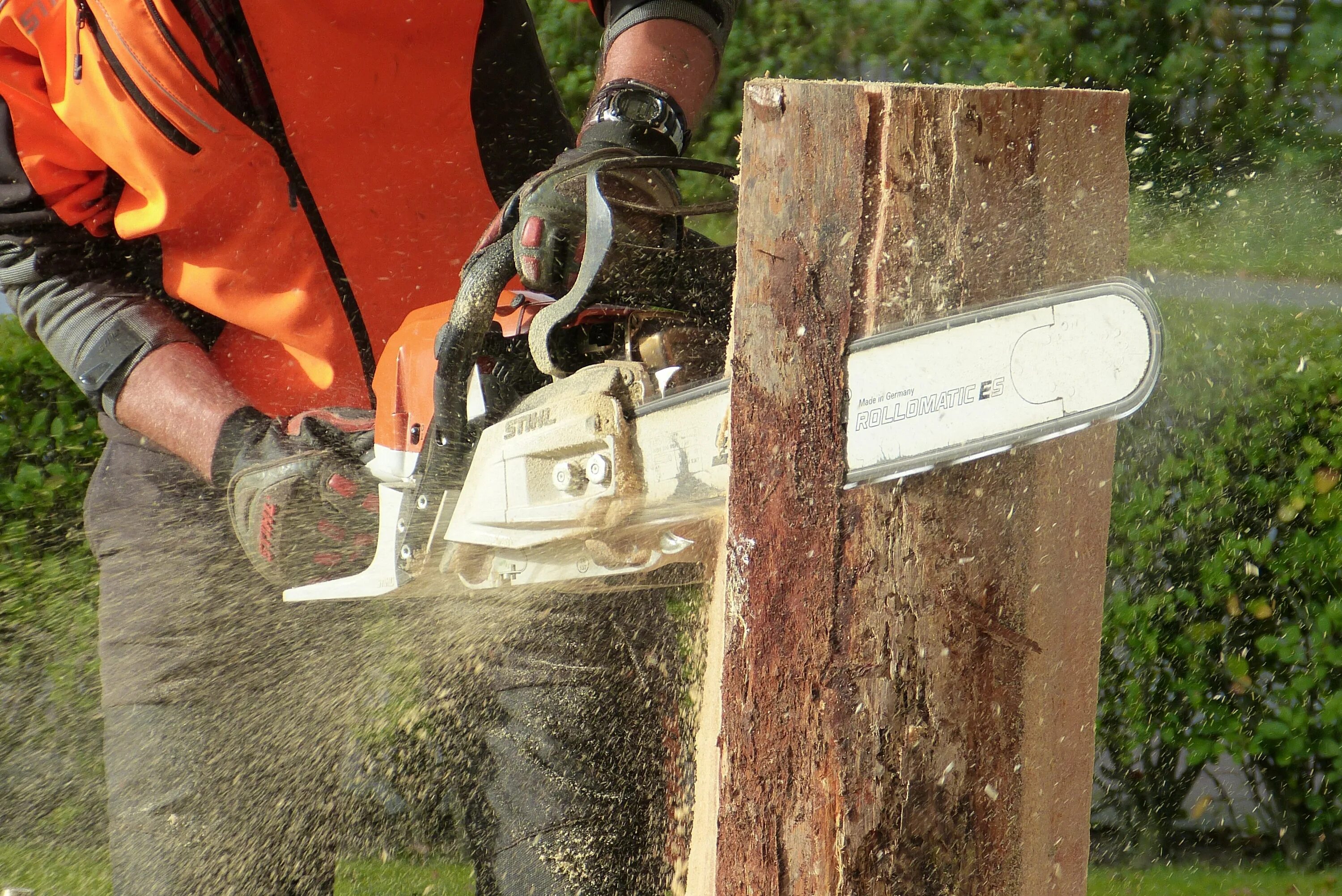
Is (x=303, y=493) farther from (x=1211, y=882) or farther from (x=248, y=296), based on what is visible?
(x=1211, y=882)

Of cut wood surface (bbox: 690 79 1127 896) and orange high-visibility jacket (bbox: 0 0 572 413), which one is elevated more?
orange high-visibility jacket (bbox: 0 0 572 413)

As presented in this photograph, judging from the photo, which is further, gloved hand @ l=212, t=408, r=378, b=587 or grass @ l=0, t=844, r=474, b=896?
grass @ l=0, t=844, r=474, b=896

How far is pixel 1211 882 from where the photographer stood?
117 inches

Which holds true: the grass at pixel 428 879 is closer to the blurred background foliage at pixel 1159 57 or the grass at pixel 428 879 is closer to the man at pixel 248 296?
the man at pixel 248 296

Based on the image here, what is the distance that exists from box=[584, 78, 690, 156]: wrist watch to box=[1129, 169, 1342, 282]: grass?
2.23m

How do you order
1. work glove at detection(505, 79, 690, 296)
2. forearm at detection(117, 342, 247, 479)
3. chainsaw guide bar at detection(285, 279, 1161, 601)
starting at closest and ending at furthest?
chainsaw guide bar at detection(285, 279, 1161, 601)
work glove at detection(505, 79, 690, 296)
forearm at detection(117, 342, 247, 479)

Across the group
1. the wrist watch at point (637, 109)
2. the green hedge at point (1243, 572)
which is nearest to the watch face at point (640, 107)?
the wrist watch at point (637, 109)

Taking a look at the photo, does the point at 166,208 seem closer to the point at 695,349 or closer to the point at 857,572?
the point at 695,349

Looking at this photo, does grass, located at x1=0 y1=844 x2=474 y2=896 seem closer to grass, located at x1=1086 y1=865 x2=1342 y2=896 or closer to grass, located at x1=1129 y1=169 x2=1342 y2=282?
grass, located at x1=1086 y1=865 x2=1342 y2=896

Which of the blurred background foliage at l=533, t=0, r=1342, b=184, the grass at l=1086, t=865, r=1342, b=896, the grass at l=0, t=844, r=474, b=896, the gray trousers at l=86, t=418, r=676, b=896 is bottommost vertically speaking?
the grass at l=0, t=844, r=474, b=896

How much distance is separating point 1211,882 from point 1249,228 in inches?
85.7

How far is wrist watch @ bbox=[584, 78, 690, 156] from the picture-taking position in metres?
1.53

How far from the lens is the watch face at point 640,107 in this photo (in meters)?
1.53

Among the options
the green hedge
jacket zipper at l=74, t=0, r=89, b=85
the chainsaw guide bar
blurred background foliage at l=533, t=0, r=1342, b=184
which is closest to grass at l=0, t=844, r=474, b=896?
the chainsaw guide bar
